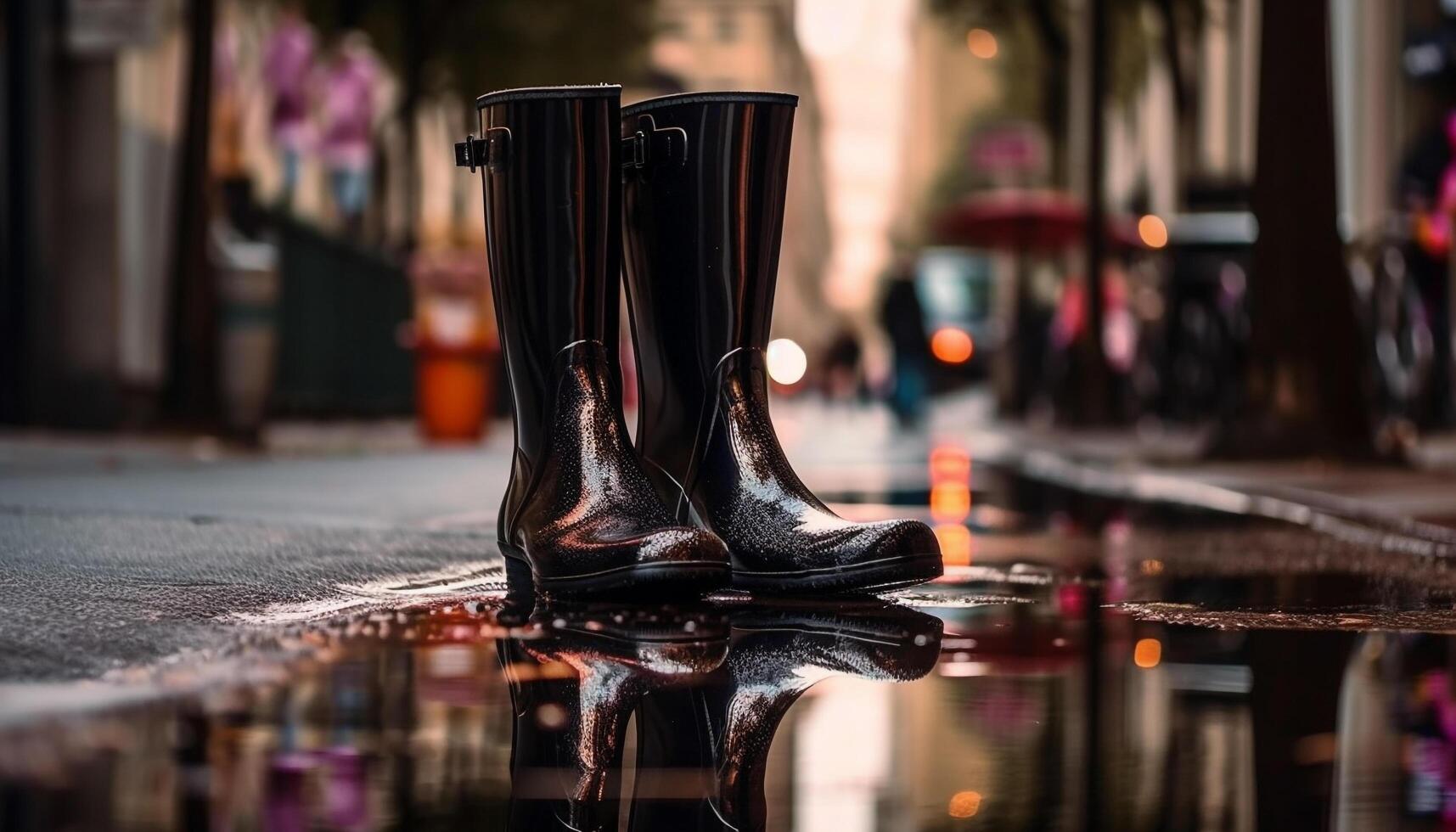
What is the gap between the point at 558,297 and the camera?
2.80m

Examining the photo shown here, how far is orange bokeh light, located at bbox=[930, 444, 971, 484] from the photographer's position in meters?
7.89

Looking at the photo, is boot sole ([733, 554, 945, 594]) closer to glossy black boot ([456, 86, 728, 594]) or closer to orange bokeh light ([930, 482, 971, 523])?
glossy black boot ([456, 86, 728, 594])

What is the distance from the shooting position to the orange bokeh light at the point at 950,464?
7.89 metres

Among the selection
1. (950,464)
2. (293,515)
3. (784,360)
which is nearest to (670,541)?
(293,515)

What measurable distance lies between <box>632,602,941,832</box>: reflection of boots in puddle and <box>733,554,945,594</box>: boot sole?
1.9 inches

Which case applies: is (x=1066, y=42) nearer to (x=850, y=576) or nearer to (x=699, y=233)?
(x=699, y=233)

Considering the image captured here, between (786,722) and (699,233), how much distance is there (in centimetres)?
126

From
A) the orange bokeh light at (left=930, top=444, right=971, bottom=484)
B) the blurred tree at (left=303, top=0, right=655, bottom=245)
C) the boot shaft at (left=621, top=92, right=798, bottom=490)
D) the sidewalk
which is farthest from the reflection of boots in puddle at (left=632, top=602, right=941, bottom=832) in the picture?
the blurred tree at (left=303, top=0, right=655, bottom=245)

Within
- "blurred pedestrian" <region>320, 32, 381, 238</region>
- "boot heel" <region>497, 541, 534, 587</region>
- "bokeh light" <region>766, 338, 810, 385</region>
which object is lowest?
"bokeh light" <region>766, 338, 810, 385</region>

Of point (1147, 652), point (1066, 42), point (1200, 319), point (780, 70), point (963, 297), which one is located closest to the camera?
point (1147, 652)

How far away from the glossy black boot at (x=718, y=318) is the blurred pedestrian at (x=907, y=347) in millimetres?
18001

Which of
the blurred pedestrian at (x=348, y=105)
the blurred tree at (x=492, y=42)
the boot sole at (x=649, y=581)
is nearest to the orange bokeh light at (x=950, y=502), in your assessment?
the boot sole at (x=649, y=581)

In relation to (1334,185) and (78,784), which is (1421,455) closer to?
(1334,185)

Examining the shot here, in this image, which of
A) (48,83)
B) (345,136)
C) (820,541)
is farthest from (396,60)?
(820,541)
